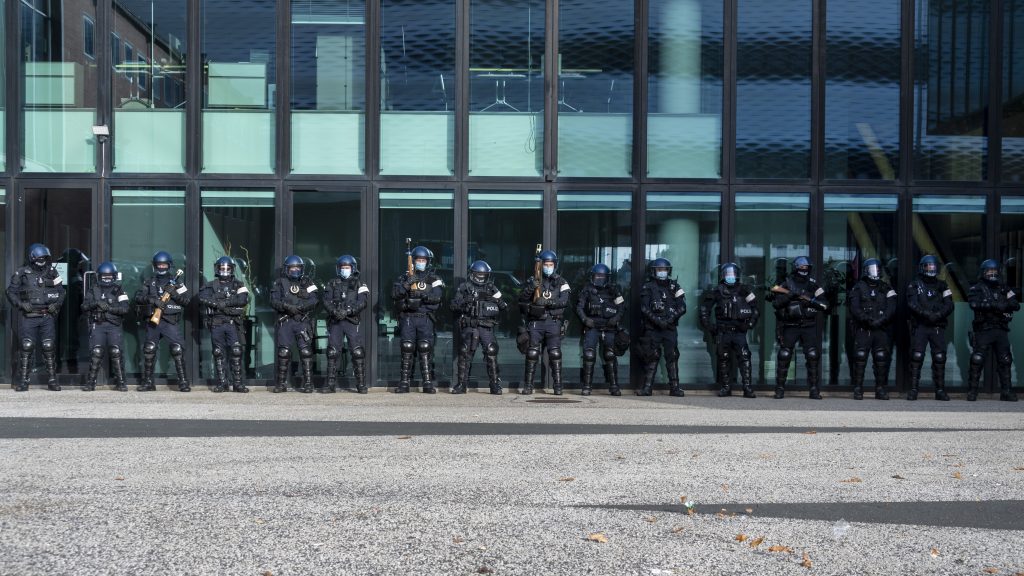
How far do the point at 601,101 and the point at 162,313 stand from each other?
6.90 meters

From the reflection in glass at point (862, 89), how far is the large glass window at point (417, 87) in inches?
217

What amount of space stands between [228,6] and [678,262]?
7.53 metres

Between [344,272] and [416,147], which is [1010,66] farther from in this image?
[344,272]

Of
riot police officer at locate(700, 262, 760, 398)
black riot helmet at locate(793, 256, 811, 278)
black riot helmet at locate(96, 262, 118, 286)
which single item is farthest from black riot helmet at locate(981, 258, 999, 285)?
black riot helmet at locate(96, 262, 118, 286)

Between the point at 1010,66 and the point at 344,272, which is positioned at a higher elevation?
the point at 1010,66

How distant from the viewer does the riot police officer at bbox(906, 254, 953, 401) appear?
1461 centimetres

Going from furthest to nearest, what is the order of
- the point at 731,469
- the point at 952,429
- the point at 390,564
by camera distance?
the point at 952,429, the point at 731,469, the point at 390,564

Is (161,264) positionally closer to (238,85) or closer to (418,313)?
(238,85)

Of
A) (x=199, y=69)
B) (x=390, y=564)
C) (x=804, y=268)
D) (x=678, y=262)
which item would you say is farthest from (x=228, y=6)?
(x=390, y=564)

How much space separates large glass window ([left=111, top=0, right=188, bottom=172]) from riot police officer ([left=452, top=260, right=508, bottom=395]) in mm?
4575

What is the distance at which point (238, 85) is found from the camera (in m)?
15.4

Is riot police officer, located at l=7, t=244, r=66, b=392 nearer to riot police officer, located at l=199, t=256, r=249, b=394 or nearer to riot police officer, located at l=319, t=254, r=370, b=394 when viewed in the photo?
riot police officer, located at l=199, t=256, r=249, b=394

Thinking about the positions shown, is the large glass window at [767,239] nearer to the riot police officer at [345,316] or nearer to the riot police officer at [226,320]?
the riot police officer at [345,316]

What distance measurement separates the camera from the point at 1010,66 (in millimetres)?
15445
